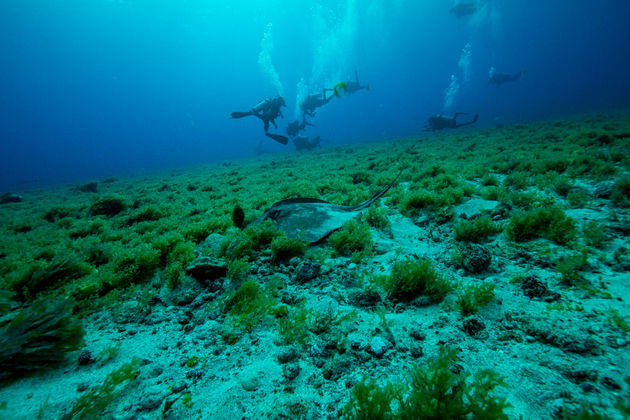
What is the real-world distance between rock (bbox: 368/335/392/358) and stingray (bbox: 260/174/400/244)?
236 centimetres

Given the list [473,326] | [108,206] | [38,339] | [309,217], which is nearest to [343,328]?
[473,326]

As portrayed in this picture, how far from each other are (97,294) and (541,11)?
236499 mm

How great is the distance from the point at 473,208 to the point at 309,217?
387 centimetres

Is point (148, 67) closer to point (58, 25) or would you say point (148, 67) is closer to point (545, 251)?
point (58, 25)

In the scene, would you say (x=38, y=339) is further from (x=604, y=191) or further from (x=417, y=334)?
(x=604, y=191)

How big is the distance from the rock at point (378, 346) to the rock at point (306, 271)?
1458 millimetres

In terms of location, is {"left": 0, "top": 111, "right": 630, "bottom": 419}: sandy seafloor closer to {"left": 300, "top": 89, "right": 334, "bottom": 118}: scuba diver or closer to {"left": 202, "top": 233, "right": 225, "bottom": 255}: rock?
{"left": 202, "top": 233, "right": 225, "bottom": 255}: rock

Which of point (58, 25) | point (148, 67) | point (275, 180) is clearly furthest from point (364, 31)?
point (275, 180)

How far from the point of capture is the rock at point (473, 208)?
524cm

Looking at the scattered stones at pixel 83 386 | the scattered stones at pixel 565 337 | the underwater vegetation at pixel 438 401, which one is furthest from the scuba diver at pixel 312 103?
the underwater vegetation at pixel 438 401

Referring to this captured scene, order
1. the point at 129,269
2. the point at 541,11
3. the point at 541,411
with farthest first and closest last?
1. the point at 541,11
2. the point at 129,269
3. the point at 541,411

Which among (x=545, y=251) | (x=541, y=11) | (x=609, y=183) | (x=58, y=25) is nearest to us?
(x=545, y=251)

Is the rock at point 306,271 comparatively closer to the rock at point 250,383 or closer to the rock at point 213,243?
the rock at point 250,383

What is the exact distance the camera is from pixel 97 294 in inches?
143
